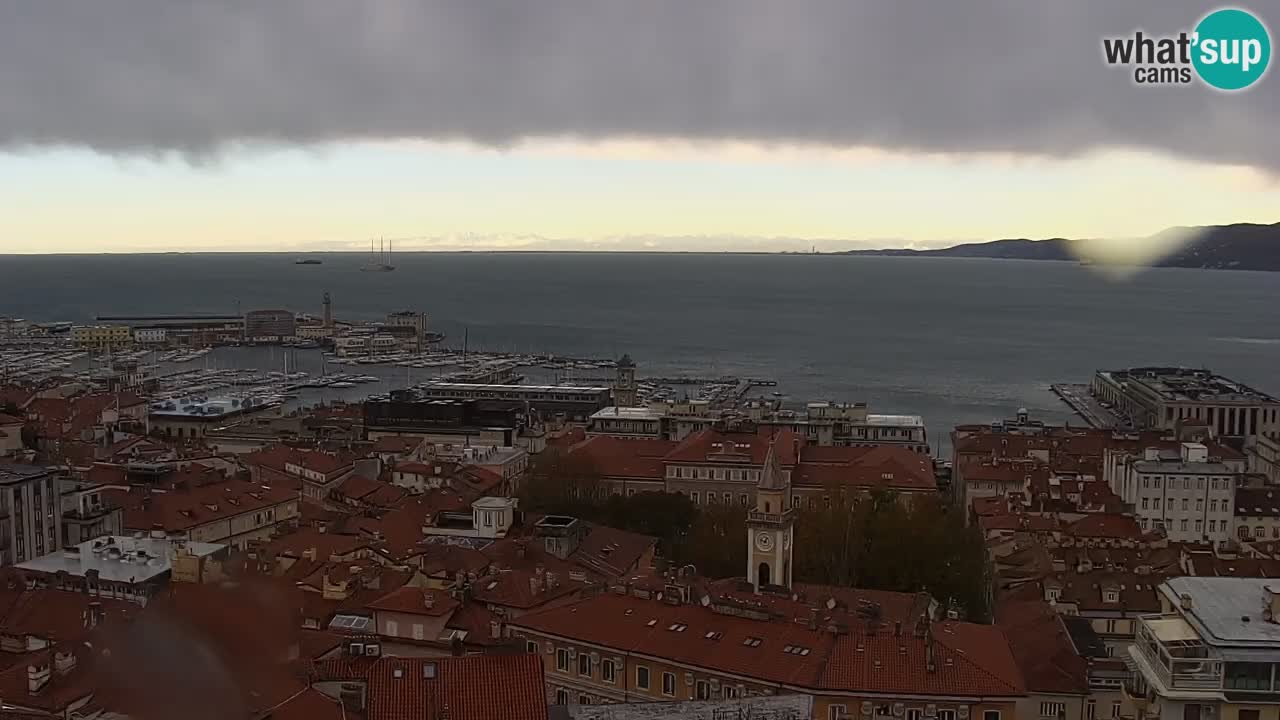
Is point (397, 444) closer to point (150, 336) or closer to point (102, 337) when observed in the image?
point (102, 337)

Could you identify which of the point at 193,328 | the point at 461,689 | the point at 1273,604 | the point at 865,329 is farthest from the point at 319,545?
the point at 865,329

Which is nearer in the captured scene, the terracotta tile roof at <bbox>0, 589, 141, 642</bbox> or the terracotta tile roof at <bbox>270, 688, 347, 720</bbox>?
the terracotta tile roof at <bbox>270, 688, 347, 720</bbox>

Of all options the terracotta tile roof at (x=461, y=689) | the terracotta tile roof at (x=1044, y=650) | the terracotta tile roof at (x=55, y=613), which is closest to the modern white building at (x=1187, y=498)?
the terracotta tile roof at (x=1044, y=650)

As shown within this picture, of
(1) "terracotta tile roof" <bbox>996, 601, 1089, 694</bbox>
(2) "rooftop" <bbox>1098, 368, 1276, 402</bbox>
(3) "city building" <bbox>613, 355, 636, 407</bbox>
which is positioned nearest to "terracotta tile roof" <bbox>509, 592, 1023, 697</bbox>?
(1) "terracotta tile roof" <bbox>996, 601, 1089, 694</bbox>

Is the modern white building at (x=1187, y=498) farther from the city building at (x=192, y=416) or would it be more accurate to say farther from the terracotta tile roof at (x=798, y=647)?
the city building at (x=192, y=416)

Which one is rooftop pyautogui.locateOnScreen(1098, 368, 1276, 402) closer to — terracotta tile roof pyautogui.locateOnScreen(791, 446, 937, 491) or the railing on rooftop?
terracotta tile roof pyautogui.locateOnScreen(791, 446, 937, 491)

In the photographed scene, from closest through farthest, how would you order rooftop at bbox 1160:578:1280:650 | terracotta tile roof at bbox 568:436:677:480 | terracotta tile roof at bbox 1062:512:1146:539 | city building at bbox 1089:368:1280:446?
rooftop at bbox 1160:578:1280:650 < terracotta tile roof at bbox 1062:512:1146:539 < terracotta tile roof at bbox 568:436:677:480 < city building at bbox 1089:368:1280:446

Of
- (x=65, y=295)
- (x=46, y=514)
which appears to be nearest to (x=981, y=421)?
(x=46, y=514)
